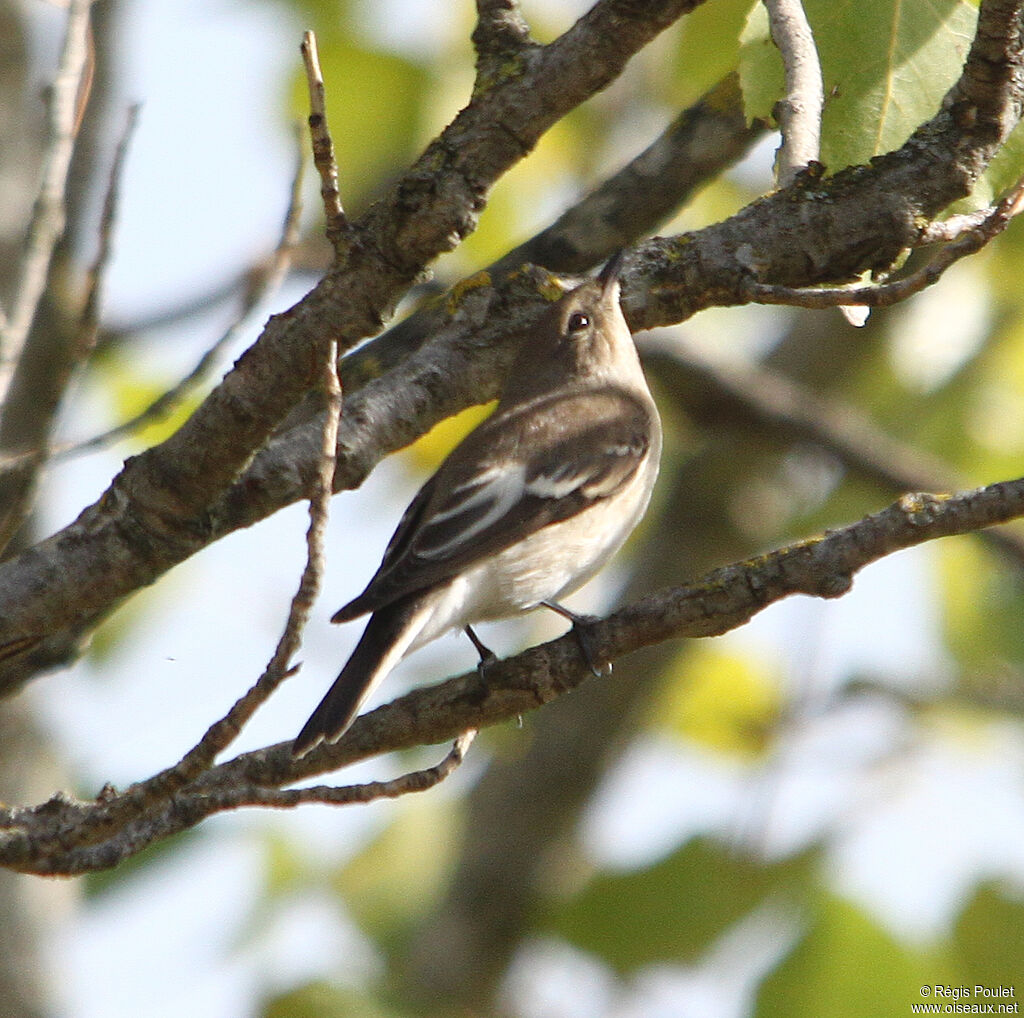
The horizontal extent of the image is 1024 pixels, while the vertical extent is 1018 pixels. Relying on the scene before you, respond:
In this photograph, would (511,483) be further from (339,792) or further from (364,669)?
(339,792)

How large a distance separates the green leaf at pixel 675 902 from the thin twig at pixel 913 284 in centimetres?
256

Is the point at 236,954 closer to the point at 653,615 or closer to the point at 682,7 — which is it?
the point at 653,615

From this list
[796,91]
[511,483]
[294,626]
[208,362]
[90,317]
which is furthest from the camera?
[511,483]

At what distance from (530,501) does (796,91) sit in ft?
5.73

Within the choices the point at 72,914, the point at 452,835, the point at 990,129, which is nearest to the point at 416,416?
the point at 990,129

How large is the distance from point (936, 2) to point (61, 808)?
213 cm

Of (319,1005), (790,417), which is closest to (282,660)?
(319,1005)

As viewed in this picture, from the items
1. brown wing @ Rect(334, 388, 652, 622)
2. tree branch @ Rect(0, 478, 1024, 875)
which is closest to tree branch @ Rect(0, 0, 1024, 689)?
tree branch @ Rect(0, 478, 1024, 875)

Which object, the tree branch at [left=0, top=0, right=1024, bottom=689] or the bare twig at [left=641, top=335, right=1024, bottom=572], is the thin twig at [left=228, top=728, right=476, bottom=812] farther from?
the bare twig at [left=641, top=335, right=1024, bottom=572]

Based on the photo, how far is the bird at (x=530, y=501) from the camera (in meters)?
3.49

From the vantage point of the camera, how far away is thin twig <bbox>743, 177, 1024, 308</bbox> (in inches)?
91.6

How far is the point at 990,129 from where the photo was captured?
2465 mm

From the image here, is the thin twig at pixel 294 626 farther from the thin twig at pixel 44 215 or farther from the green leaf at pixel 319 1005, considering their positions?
the green leaf at pixel 319 1005

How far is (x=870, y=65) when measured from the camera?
8.29ft
